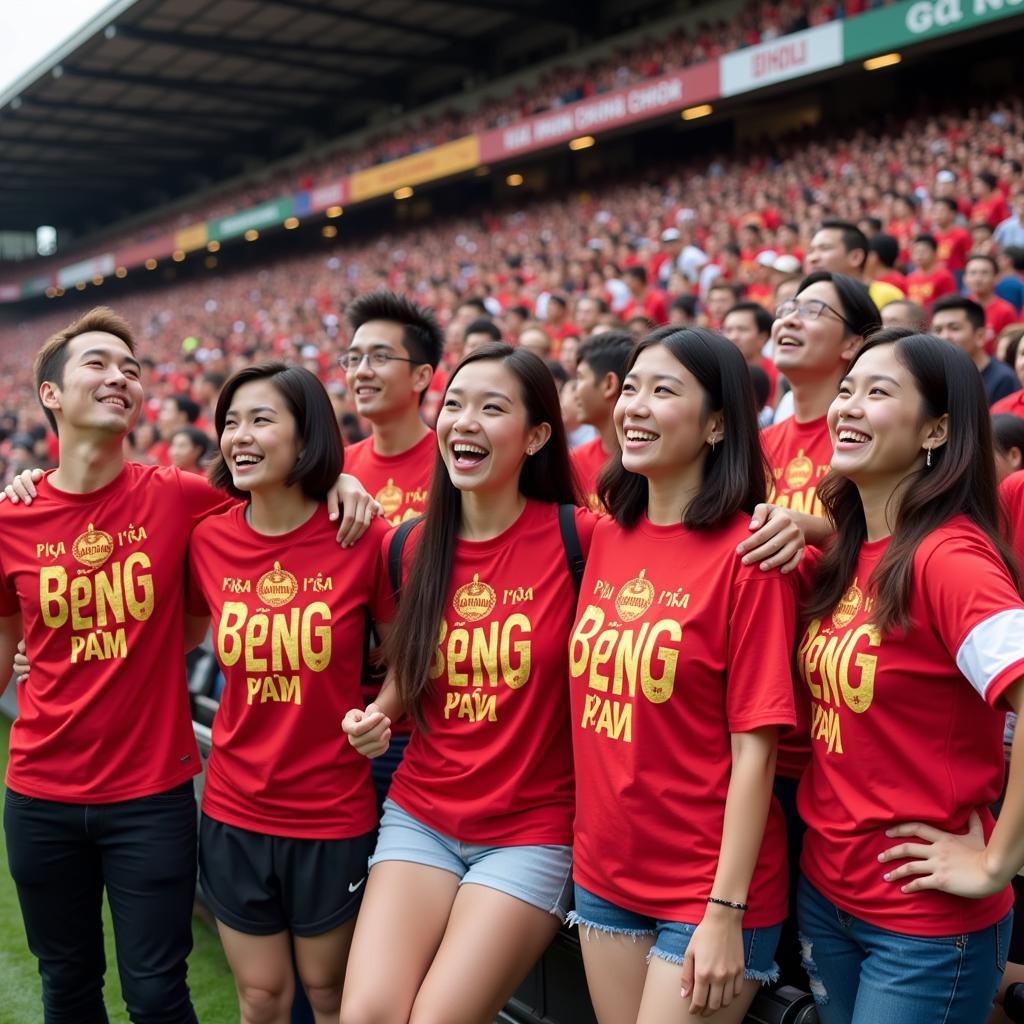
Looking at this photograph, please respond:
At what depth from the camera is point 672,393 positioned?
220 centimetres

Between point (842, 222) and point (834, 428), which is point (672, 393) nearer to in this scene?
point (834, 428)

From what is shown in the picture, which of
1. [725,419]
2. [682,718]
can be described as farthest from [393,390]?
[682,718]

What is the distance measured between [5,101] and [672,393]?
3194cm

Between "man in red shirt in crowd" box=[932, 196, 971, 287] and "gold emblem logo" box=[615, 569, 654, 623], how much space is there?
26.0 ft

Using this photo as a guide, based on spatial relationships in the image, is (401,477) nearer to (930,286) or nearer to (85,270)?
(930,286)

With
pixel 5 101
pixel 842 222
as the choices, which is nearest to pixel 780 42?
pixel 842 222

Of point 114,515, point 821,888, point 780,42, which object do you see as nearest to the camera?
point 821,888

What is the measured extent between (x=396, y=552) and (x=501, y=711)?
0.52 meters

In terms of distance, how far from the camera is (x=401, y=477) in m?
3.61

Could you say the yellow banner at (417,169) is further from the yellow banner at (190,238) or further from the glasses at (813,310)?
the glasses at (813,310)

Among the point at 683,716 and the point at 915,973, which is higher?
the point at 683,716

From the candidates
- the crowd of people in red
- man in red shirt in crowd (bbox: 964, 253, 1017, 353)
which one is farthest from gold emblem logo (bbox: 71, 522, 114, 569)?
the crowd of people in red

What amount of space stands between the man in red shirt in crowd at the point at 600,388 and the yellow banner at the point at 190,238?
30936 mm

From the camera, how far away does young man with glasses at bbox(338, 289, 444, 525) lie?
3.57m
